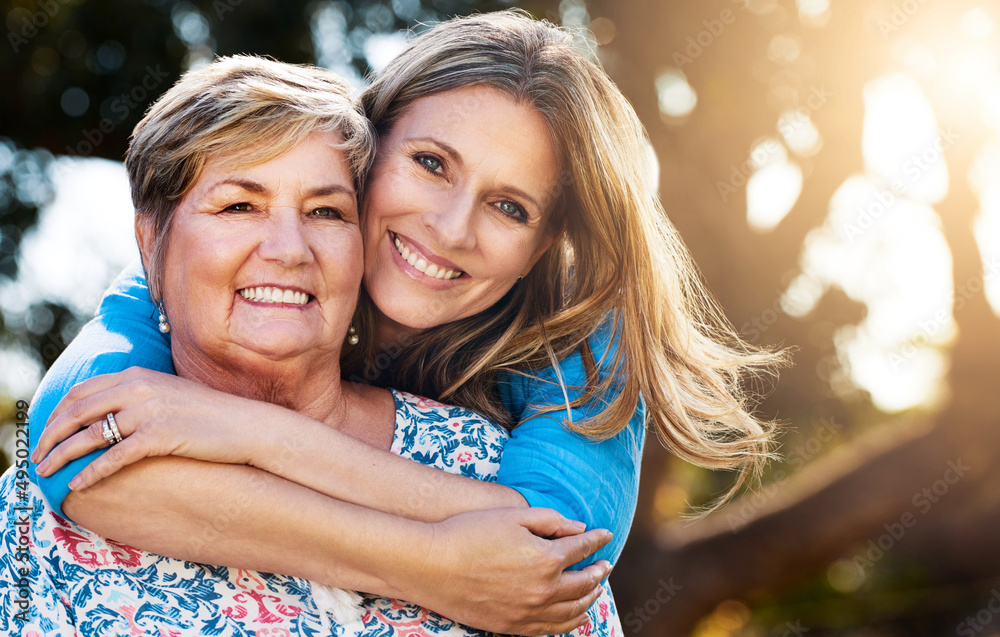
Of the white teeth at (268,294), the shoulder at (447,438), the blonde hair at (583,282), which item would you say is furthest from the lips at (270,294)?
the blonde hair at (583,282)

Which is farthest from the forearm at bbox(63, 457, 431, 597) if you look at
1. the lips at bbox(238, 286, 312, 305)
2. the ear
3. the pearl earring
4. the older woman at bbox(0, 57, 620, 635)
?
the ear

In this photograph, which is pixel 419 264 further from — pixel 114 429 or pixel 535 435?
pixel 114 429

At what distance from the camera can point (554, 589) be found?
179 centimetres

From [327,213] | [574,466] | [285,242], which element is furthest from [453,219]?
[574,466]

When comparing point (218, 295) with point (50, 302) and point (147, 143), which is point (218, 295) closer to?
point (147, 143)

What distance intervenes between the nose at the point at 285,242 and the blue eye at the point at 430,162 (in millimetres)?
557

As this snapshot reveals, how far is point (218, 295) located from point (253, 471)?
412 millimetres

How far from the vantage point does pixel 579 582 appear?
6.10 feet

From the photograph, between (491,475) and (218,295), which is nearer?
(218,295)

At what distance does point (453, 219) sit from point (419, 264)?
0.16 m

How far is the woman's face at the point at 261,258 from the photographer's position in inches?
71.7

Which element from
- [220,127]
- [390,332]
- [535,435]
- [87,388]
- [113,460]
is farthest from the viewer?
[390,332]

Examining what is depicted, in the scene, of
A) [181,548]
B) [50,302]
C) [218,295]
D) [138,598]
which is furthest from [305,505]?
[50,302]

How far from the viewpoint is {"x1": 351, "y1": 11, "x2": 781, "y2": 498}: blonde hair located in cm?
239
